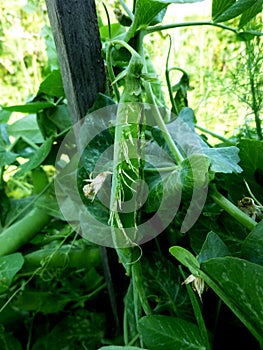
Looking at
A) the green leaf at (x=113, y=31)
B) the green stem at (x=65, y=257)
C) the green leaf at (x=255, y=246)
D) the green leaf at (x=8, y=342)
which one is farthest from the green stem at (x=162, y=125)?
the green leaf at (x=8, y=342)

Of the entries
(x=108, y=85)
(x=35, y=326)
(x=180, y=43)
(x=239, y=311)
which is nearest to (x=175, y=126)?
(x=108, y=85)

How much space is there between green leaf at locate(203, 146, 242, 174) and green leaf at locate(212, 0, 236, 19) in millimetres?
168

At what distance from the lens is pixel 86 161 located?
55 cm

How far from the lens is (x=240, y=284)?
0.42 metres

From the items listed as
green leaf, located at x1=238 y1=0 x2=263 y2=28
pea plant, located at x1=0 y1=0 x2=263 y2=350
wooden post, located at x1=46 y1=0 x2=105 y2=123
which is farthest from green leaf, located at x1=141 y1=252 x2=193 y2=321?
green leaf, located at x1=238 y1=0 x2=263 y2=28

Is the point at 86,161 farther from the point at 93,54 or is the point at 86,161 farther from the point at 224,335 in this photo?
the point at 224,335

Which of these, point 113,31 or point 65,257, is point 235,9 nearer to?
point 113,31

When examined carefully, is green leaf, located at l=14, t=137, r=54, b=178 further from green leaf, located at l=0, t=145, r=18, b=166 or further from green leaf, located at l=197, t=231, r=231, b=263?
green leaf, located at l=197, t=231, r=231, b=263

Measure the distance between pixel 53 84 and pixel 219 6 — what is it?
271 mm

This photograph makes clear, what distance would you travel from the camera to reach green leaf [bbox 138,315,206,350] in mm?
474

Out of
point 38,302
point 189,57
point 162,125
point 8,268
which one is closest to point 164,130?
point 162,125

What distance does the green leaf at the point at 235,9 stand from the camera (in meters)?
0.50

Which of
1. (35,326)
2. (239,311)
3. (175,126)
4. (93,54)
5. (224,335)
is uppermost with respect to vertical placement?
(93,54)

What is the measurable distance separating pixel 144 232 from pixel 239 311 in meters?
0.16
